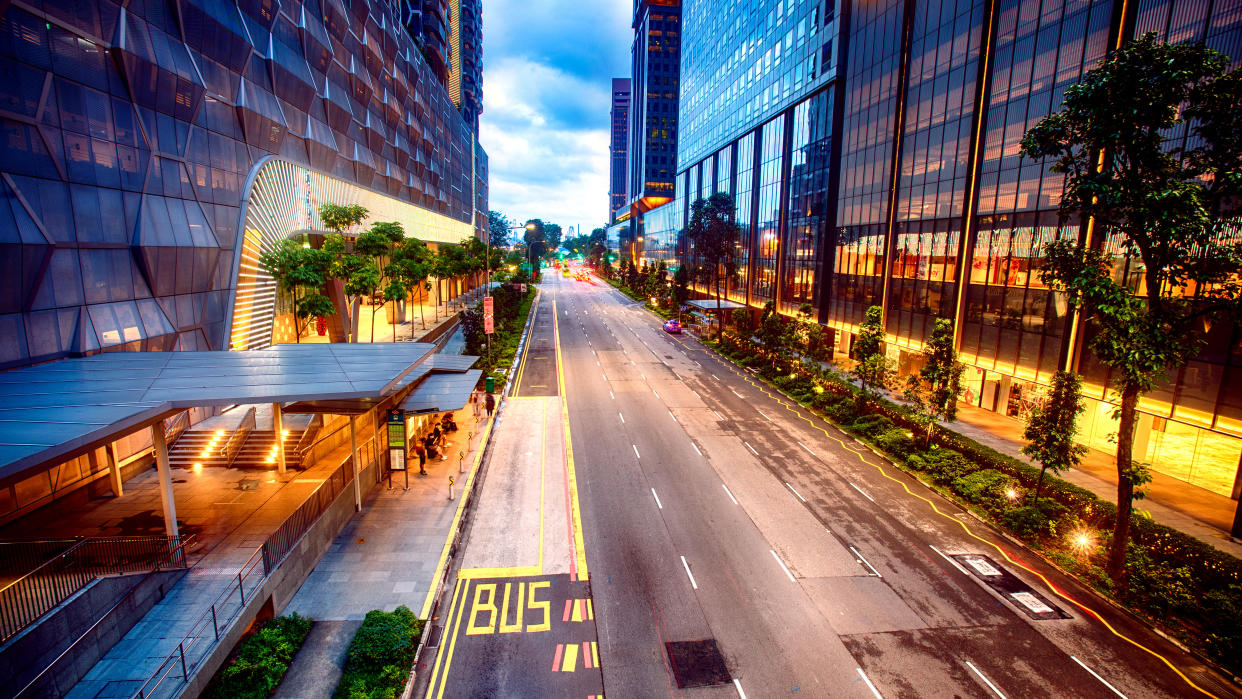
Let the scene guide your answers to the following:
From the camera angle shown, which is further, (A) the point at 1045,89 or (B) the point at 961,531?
(A) the point at 1045,89

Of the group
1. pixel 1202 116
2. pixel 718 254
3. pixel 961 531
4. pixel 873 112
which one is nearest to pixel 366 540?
pixel 961 531

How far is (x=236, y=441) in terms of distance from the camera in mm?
23234

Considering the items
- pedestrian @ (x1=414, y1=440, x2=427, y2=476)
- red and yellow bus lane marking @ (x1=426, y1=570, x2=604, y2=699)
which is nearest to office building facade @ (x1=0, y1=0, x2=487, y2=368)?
pedestrian @ (x1=414, y1=440, x2=427, y2=476)

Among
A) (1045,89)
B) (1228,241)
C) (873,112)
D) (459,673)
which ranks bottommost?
(459,673)

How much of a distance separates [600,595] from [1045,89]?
3752cm

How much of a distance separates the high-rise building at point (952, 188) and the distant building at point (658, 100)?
322 feet

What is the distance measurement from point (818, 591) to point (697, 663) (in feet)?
17.2

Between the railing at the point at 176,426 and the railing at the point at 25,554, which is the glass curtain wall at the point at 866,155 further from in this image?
the railing at the point at 25,554

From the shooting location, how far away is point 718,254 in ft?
232

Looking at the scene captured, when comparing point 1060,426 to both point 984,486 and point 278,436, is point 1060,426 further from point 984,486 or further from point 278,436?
point 278,436

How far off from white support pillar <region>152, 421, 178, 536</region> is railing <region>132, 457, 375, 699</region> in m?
2.47

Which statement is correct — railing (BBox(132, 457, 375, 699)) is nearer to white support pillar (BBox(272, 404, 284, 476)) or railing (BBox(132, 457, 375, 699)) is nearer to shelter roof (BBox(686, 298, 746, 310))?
white support pillar (BBox(272, 404, 284, 476))

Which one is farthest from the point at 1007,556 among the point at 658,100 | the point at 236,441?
the point at 658,100

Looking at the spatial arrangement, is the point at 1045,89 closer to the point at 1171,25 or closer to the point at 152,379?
the point at 1171,25
